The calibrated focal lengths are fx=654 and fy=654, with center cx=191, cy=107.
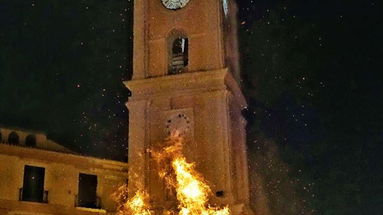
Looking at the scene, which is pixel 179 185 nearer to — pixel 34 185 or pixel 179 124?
pixel 179 124

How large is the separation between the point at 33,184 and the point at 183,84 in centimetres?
862

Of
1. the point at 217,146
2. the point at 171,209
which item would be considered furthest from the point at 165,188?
the point at 217,146

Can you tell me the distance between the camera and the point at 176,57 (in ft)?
107

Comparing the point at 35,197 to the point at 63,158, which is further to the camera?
the point at 63,158

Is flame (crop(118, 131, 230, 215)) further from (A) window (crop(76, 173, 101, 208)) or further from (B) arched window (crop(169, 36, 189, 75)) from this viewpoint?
(B) arched window (crop(169, 36, 189, 75))

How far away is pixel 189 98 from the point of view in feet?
101

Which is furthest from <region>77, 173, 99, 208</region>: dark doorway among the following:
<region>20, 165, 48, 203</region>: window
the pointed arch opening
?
the pointed arch opening

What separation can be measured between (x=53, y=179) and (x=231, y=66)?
34.6 feet

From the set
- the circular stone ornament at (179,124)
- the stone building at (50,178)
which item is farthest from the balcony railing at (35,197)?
the circular stone ornament at (179,124)

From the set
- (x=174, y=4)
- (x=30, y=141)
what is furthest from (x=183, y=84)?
(x=30, y=141)

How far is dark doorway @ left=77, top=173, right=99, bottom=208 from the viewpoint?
1291 inches

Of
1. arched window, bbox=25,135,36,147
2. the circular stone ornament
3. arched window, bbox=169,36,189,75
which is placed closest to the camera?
the circular stone ornament

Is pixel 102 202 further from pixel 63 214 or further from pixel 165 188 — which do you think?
pixel 165 188

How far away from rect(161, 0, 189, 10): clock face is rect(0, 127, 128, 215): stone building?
8431 mm
